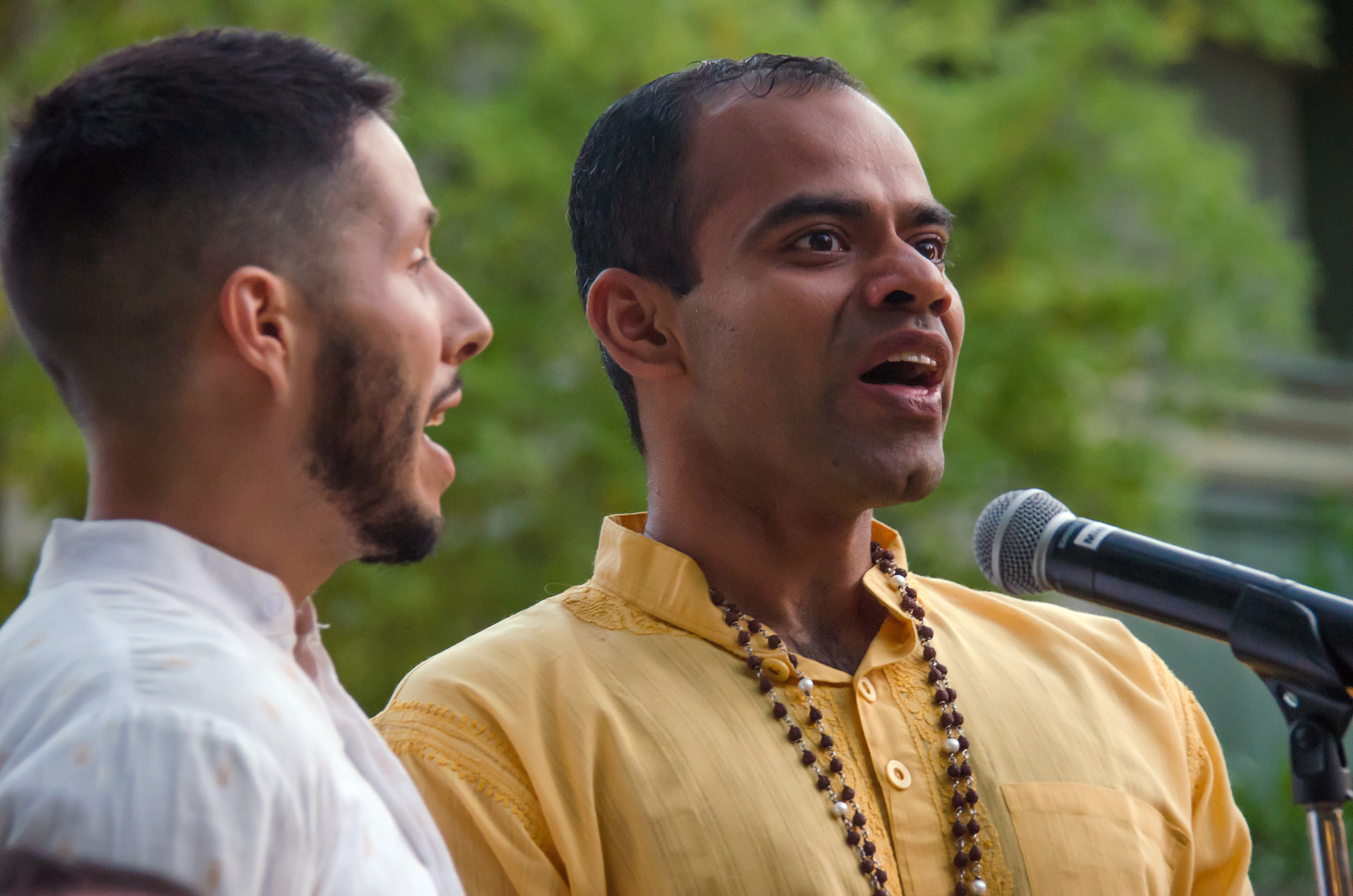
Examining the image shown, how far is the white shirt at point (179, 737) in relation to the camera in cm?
118

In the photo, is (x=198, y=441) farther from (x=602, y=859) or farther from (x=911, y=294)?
(x=911, y=294)

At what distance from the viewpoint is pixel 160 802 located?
120 centimetres

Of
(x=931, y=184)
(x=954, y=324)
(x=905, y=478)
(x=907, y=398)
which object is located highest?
(x=931, y=184)

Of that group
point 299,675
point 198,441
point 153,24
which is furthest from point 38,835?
point 153,24

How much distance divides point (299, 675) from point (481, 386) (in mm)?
4818

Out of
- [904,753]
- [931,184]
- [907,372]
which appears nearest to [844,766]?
[904,753]

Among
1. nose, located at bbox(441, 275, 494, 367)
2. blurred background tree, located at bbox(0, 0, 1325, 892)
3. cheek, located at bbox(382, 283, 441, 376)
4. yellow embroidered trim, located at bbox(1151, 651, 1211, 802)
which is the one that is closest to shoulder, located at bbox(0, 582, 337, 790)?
cheek, located at bbox(382, 283, 441, 376)

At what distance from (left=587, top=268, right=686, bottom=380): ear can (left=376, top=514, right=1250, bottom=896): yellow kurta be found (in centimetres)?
27

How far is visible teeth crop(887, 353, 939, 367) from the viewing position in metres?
2.22

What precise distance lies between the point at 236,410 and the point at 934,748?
1.14 m

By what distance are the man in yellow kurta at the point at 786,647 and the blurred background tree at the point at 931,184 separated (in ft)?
12.5

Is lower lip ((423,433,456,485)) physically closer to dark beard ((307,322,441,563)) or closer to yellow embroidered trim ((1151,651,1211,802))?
dark beard ((307,322,441,563))

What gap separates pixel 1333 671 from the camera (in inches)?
A: 69.8

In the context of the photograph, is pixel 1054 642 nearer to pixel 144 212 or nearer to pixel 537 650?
pixel 537 650
